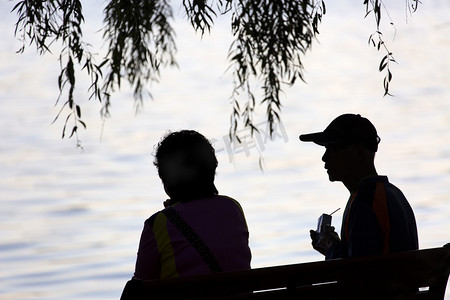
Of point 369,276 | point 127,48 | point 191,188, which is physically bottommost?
point 369,276

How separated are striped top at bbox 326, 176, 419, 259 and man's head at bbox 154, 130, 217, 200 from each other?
46cm

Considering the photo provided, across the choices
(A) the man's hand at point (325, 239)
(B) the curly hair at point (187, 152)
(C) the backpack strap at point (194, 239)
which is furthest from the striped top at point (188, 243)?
(A) the man's hand at point (325, 239)

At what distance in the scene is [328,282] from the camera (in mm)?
2117

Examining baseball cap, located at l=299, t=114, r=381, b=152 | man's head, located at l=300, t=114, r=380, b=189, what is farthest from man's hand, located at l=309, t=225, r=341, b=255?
baseball cap, located at l=299, t=114, r=381, b=152

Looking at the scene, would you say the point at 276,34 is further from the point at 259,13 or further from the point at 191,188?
the point at 191,188

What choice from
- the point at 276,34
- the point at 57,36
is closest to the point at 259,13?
the point at 276,34

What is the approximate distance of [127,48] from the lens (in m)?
6.25

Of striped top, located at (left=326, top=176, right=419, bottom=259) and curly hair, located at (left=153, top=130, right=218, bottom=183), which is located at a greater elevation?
curly hair, located at (left=153, top=130, right=218, bottom=183)

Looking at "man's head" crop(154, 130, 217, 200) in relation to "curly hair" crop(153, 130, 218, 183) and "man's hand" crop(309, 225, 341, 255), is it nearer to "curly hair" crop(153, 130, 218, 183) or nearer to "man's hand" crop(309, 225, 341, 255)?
"curly hair" crop(153, 130, 218, 183)

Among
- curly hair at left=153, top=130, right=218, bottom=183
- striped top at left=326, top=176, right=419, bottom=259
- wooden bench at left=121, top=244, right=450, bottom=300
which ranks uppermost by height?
curly hair at left=153, top=130, right=218, bottom=183

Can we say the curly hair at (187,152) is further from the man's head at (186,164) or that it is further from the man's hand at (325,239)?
the man's hand at (325,239)

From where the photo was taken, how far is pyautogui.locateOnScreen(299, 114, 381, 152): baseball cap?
2.61 m

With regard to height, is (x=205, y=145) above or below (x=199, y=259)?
above

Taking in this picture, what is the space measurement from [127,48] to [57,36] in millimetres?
2366
